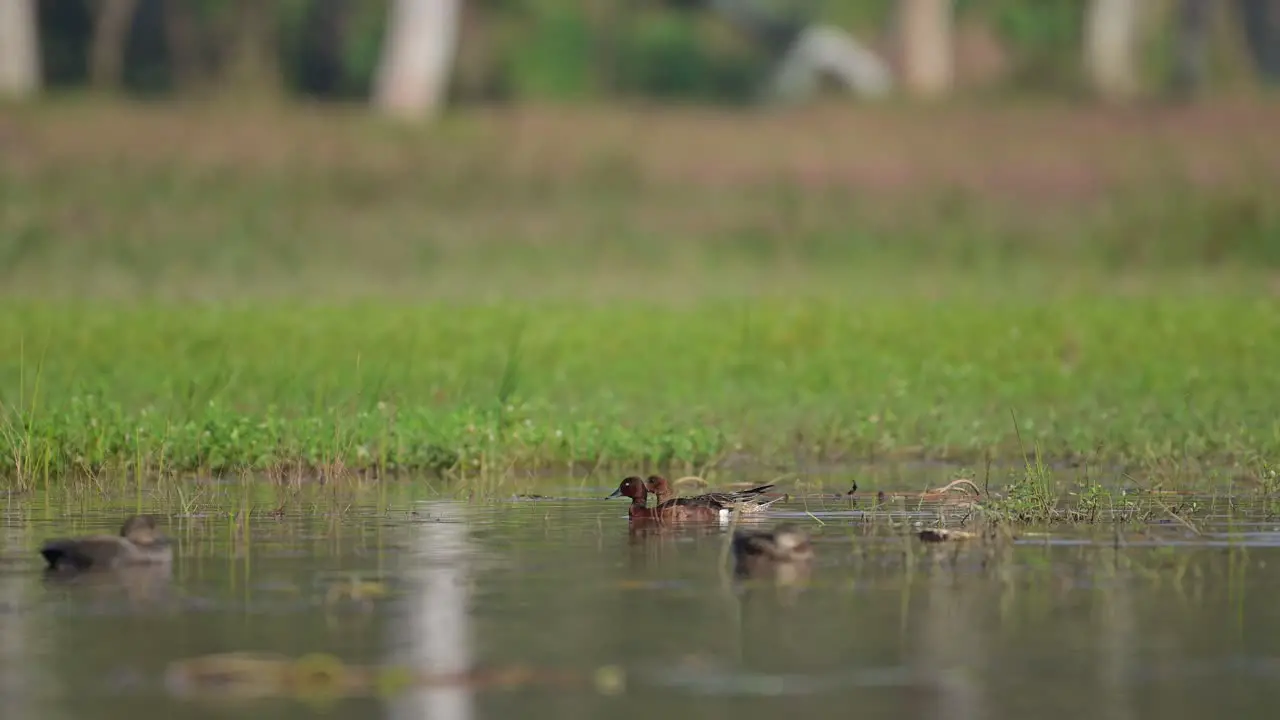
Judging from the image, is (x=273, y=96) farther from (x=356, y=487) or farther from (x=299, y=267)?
(x=356, y=487)

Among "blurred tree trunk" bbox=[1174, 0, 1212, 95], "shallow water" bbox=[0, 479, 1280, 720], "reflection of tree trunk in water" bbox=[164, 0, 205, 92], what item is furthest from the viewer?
"reflection of tree trunk in water" bbox=[164, 0, 205, 92]

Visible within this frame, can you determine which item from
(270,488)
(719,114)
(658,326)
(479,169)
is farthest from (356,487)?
(719,114)

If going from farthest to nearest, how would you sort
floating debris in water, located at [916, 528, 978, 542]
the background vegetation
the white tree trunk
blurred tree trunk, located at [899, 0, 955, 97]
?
blurred tree trunk, located at [899, 0, 955, 97], the white tree trunk, the background vegetation, floating debris in water, located at [916, 528, 978, 542]

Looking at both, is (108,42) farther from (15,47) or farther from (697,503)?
(697,503)

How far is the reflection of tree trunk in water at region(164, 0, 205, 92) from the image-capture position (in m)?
53.0

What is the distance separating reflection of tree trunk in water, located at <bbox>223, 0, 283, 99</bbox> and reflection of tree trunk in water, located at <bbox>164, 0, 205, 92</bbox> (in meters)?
1.73

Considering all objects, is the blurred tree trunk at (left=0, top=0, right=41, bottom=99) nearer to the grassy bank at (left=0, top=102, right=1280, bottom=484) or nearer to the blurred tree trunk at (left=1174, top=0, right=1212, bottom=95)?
the grassy bank at (left=0, top=102, right=1280, bottom=484)

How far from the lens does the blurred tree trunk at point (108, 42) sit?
50.6 meters

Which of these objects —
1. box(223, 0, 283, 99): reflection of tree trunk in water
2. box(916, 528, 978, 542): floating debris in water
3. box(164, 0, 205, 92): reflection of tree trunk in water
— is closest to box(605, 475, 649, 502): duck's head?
box(916, 528, 978, 542): floating debris in water

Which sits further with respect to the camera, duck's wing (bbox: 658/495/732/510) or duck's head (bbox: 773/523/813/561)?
duck's wing (bbox: 658/495/732/510)

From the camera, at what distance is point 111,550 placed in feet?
39.0

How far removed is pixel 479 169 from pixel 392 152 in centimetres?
154

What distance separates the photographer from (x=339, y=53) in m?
54.3

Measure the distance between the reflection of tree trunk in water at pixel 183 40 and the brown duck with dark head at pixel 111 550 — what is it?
41685mm
